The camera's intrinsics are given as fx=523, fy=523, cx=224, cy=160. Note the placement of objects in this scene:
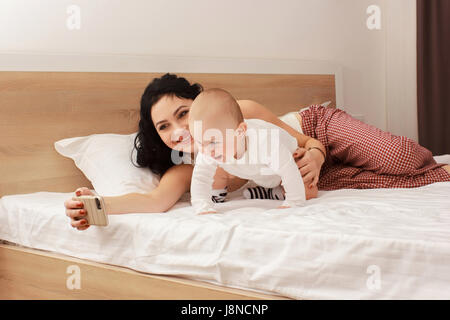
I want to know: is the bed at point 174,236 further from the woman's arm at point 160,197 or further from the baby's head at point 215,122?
the baby's head at point 215,122

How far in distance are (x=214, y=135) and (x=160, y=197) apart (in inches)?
11.8

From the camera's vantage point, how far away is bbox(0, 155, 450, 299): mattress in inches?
35.5

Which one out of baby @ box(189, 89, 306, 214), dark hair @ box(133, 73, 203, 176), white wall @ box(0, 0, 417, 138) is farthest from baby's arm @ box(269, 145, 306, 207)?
white wall @ box(0, 0, 417, 138)

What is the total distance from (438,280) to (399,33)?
2.87 metres

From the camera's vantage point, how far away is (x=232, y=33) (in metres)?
2.52

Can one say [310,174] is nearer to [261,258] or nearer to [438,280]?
[261,258]

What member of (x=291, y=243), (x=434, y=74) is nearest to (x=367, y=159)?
(x=291, y=243)

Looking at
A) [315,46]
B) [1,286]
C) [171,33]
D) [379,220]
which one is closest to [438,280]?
[379,220]

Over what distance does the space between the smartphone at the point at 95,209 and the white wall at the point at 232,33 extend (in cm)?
81

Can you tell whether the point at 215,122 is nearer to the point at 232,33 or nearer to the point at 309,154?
the point at 309,154

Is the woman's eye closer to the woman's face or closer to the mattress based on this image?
the woman's face

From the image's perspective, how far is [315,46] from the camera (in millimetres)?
2977

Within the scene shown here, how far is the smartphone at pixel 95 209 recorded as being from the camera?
1248 millimetres
